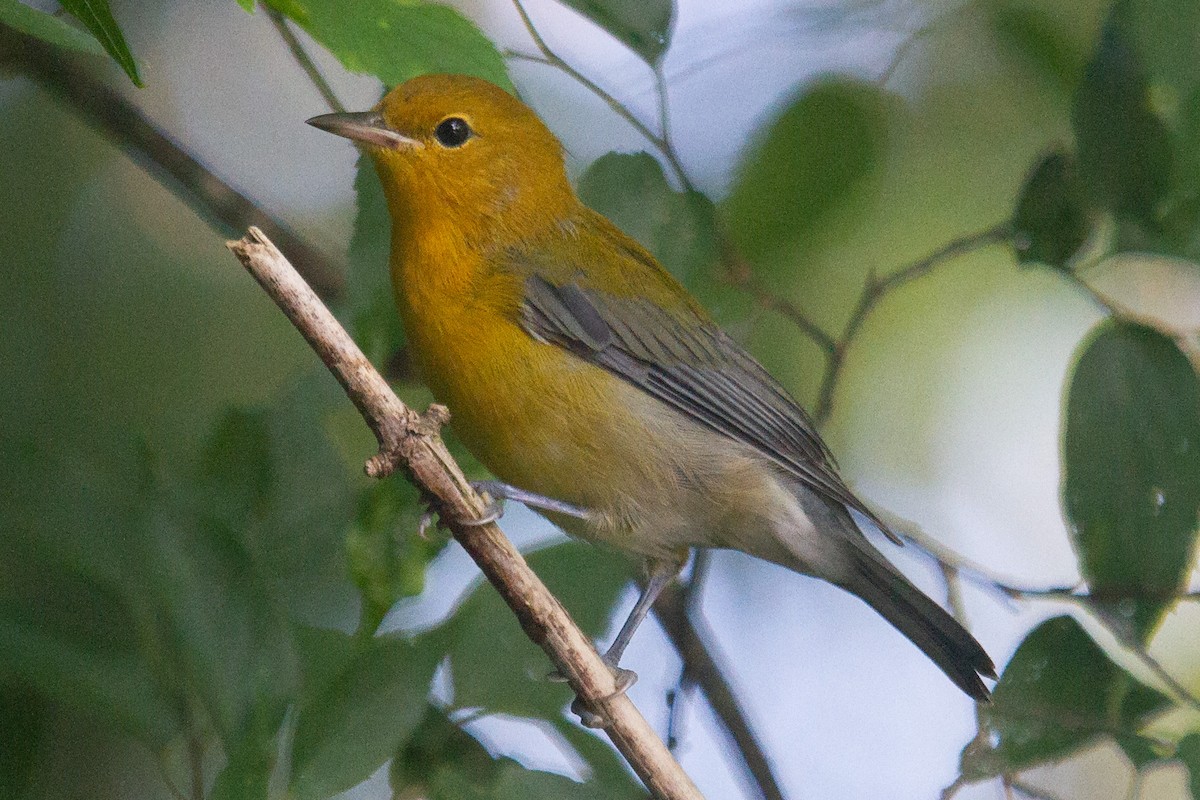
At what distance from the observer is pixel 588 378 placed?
10.4ft

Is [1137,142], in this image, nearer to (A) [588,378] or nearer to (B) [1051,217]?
(B) [1051,217]

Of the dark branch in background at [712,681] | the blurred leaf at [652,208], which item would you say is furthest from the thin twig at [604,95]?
the dark branch in background at [712,681]

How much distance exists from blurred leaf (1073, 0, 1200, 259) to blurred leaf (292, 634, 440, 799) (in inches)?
78.2

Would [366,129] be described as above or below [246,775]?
above

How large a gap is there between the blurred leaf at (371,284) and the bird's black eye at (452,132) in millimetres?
251

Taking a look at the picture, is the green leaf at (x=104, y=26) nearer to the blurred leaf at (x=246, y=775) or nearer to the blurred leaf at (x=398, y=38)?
the blurred leaf at (x=398, y=38)

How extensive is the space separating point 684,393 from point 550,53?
36.8 inches

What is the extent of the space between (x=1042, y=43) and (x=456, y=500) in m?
2.39

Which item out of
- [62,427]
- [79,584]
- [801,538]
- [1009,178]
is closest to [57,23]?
[79,584]

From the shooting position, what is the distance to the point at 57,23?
1953mm

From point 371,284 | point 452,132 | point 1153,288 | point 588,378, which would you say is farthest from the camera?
point 1153,288

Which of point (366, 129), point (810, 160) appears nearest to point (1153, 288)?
point (810, 160)

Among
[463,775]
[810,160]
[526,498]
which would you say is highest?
[810,160]

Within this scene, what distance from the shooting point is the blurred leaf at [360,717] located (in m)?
2.38
